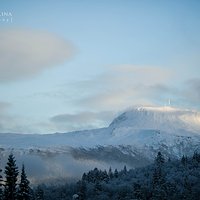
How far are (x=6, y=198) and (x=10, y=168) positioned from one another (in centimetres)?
467

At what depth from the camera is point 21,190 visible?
8131 cm

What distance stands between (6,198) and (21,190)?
2573mm

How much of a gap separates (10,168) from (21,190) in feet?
13.8

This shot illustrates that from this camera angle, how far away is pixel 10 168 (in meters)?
79.6

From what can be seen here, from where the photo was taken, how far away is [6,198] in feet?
263
